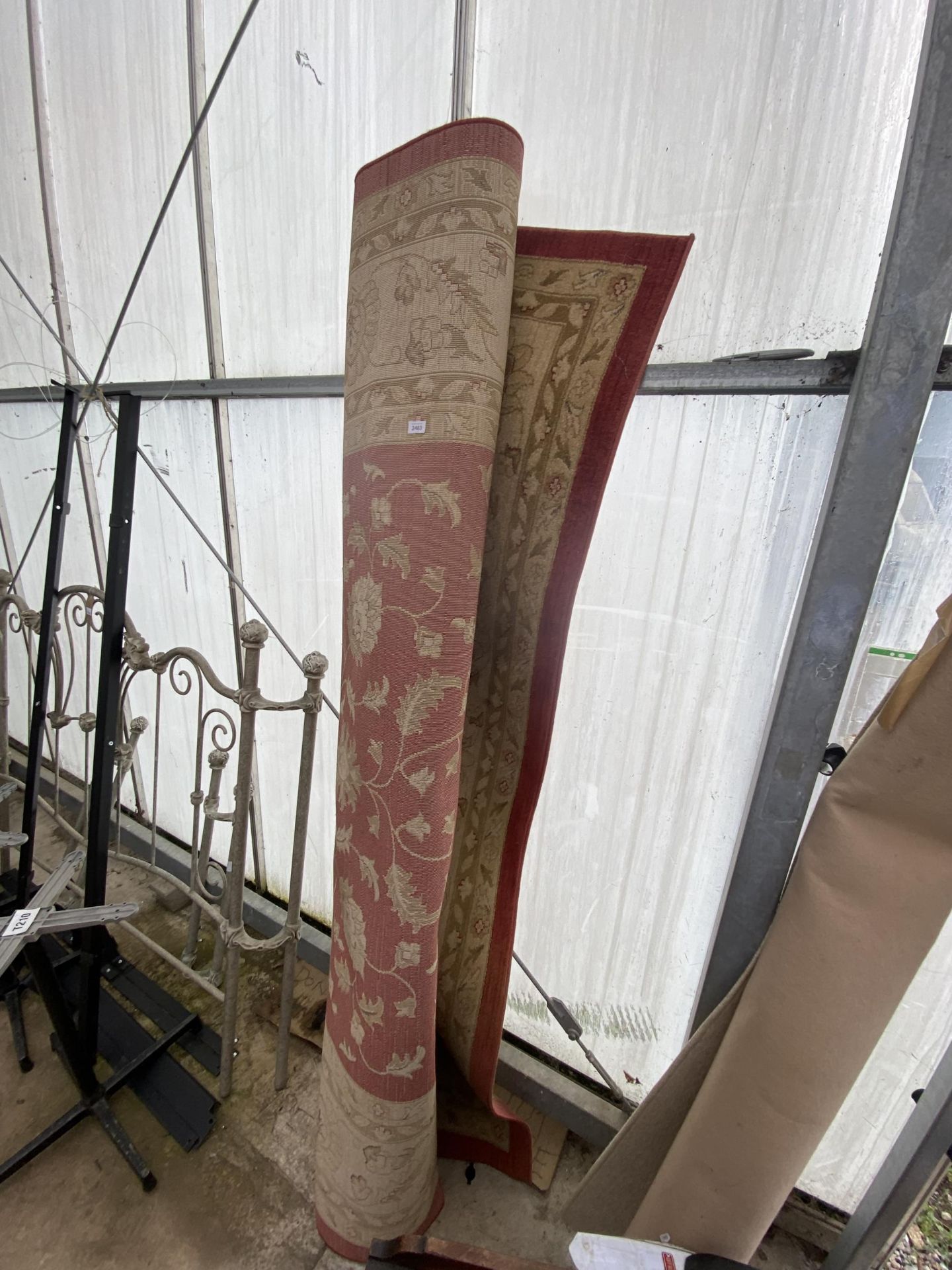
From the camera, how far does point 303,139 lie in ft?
3.30

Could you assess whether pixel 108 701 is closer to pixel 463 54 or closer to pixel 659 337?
pixel 659 337

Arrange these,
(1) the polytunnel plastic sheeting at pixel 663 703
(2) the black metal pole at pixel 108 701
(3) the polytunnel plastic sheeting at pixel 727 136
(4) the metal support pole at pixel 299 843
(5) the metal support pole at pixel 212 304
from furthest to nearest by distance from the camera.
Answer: (5) the metal support pole at pixel 212 304 < (4) the metal support pole at pixel 299 843 < (2) the black metal pole at pixel 108 701 < (1) the polytunnel plastic sheeting at pixel 663 703 < (3) the polytunnel plastic sheeting at pixel 727 136

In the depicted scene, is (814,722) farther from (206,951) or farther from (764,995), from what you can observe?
(206,951)

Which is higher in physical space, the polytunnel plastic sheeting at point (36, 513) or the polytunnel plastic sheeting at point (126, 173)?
the polytunnel plastic sheeting at point (126, 173)

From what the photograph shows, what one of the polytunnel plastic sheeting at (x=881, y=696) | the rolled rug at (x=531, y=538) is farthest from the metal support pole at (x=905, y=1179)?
the rolled rug at (x=531, y=538)

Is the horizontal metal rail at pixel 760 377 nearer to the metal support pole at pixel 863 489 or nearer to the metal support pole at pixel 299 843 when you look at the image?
the metal support pole at pixel 863 489

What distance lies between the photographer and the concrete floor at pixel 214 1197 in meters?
0.90

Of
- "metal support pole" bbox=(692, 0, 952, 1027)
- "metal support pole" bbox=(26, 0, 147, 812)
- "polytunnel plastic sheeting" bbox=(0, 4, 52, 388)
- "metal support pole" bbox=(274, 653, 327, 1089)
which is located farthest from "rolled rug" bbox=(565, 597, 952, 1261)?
"polytunnel plastic sheeting" bbox=(0, 4, 52, 388)

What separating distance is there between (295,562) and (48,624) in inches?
21.4

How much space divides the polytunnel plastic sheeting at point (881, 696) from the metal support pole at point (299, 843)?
890 mm

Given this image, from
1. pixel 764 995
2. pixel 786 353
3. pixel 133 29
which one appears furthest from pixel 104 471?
pixel 764 995

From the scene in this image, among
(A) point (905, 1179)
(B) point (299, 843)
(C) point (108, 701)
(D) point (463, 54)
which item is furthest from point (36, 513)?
(A) point (905, 1179)

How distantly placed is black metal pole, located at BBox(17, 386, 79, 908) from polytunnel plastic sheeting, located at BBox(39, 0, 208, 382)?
41 cm

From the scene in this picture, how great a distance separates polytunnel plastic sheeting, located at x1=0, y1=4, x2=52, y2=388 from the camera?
55.9 inches
